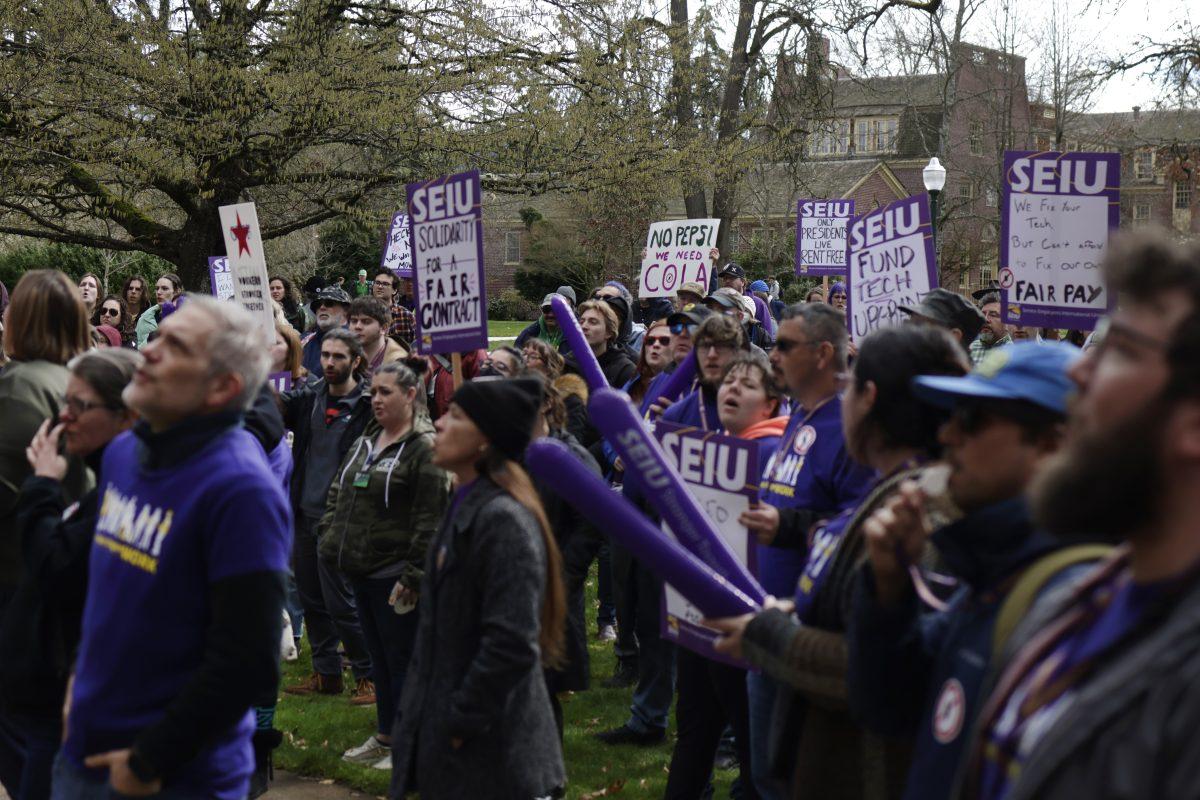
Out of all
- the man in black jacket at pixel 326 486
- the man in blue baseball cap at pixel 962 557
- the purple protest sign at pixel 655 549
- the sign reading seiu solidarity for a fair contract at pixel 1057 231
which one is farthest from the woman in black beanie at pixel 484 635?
the sign reading seiu solidarity for a fair contract at pixel 1057 231

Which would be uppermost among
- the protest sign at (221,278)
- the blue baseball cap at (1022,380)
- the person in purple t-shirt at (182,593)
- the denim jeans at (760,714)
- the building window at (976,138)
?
the building window at (976,138)

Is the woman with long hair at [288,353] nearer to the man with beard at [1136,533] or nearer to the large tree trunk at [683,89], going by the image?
the man with beard at [1136,533]

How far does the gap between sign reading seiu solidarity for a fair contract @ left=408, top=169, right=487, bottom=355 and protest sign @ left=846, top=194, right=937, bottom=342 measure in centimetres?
236

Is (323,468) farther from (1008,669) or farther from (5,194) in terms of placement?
(5,194)

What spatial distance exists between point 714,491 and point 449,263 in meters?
2.37

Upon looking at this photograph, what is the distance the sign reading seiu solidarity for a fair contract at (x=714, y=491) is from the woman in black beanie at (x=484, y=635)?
1.79 ft

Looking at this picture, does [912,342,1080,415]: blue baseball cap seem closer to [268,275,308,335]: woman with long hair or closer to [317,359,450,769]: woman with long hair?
[317,359,450,769]: woman with long hair

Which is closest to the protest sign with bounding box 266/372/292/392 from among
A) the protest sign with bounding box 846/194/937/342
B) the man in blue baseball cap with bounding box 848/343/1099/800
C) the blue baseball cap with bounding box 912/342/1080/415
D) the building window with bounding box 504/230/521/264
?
A: the protest sign with bounding box 846/194/937/342

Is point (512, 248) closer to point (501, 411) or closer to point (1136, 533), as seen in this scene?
point (501, 411)

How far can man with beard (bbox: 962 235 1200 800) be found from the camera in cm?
158

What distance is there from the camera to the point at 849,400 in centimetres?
328

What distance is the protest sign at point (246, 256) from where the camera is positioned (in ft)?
24.7

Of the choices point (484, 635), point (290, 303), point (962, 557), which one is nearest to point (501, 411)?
point (484, 635)

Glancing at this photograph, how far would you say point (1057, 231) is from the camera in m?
7.32
